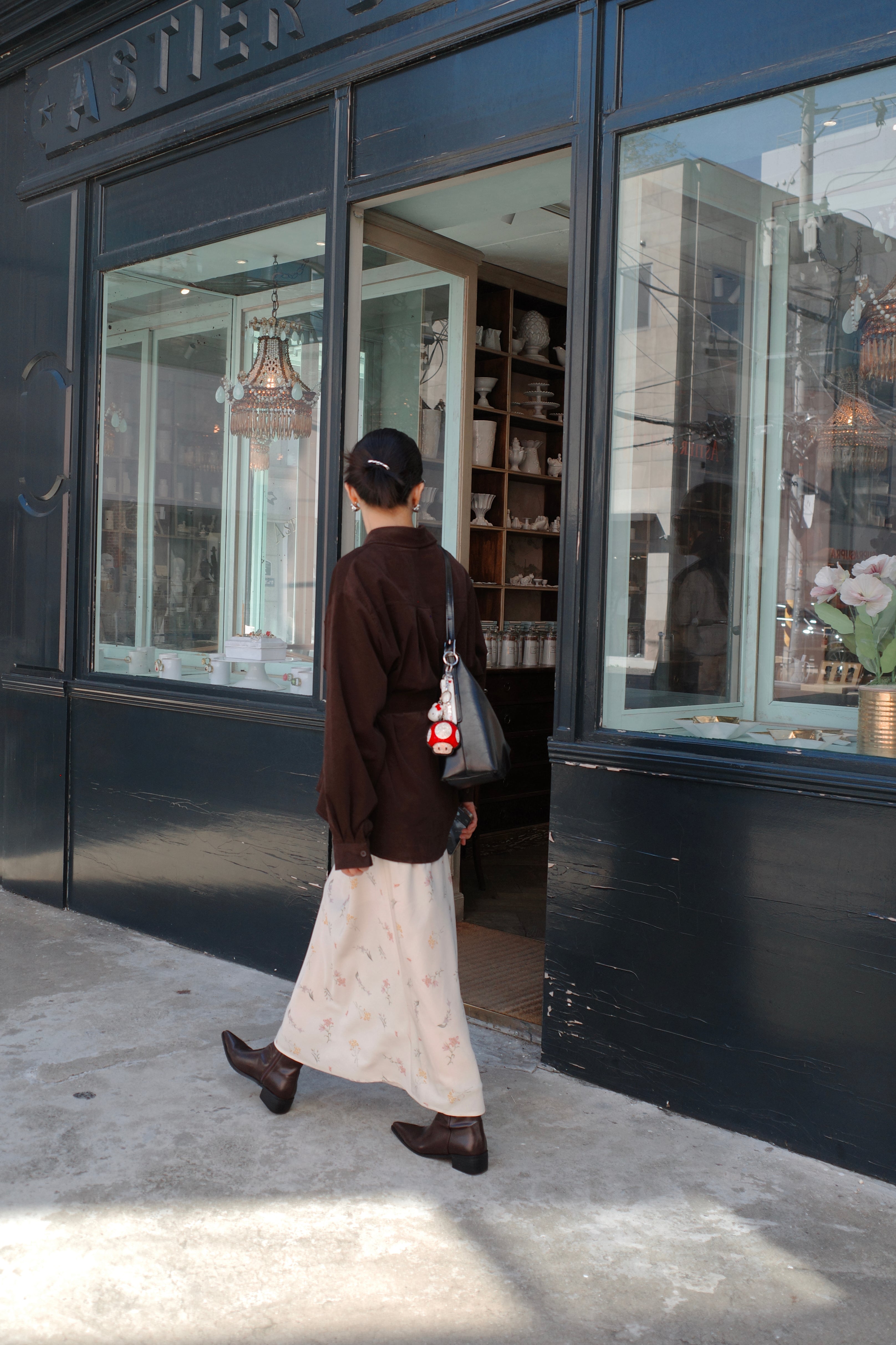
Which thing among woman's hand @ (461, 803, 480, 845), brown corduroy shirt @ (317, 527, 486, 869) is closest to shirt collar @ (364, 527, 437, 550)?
brown corduroy shirt @ (317, 527, 486, 869)

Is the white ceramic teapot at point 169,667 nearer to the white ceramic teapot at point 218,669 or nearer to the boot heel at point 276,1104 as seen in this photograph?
the white ceramic teapot at point 218,669

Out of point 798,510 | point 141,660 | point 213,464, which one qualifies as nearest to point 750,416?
point 798,510

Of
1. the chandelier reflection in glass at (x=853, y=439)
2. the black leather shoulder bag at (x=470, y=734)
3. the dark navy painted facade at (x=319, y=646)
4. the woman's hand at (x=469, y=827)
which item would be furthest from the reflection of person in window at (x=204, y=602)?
the chandelier reflection in glass at (x=853, y=439)

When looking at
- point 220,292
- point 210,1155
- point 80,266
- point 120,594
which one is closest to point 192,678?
point 120,594

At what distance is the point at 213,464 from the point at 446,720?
8.99ft

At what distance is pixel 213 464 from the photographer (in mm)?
5082

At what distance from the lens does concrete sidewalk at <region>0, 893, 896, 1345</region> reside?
2193 mm

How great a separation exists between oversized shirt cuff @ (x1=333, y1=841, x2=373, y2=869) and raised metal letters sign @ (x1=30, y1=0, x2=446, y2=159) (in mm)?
2753

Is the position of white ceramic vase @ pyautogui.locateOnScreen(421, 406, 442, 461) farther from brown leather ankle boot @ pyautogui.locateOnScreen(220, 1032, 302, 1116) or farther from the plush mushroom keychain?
brown leather ankle boot @ pyautogui.locateOnScreen(220, 1032, 302, 1116)

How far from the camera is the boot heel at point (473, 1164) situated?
2.77 metres

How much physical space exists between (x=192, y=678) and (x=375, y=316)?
1.64m

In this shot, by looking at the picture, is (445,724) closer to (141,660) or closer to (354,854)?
(354,854)

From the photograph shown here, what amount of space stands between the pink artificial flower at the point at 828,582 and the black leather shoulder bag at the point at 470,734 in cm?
104

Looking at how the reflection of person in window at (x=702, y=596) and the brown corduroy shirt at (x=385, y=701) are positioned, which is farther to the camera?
the reflection of person in window at (x=702, y=596)
